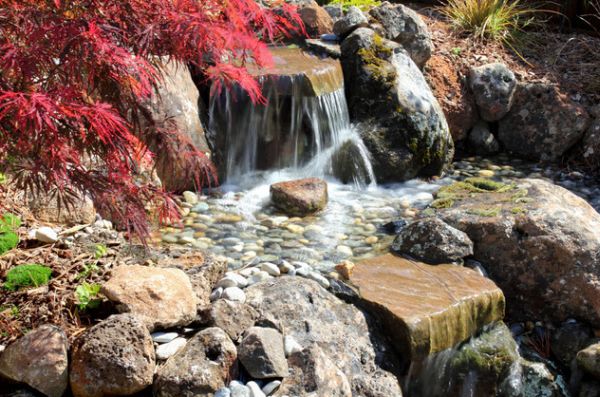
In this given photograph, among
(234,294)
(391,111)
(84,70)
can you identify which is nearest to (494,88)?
(391,111)

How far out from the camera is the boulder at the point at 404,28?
22.8ft

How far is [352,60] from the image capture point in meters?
6.38

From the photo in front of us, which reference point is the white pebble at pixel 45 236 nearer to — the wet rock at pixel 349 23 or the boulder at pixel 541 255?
the boulder at pixel 541 255

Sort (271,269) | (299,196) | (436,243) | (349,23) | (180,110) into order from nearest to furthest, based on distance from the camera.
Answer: (271,269), (436,243), (299,196), (180,110), (349,23)

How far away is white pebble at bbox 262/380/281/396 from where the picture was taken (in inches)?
112

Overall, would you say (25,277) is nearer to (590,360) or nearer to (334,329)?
(334,329)

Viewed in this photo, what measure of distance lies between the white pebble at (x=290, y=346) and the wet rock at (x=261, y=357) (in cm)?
10

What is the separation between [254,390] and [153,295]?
2.03ft

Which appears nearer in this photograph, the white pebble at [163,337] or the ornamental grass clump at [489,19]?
the white pebble at [163,337]

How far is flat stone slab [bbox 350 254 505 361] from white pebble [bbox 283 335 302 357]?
22.8 inches

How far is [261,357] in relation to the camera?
2.88 meters

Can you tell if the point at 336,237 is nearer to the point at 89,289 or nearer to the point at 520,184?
the point at 520,184

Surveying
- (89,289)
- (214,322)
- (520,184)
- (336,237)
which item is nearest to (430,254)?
(336,237)

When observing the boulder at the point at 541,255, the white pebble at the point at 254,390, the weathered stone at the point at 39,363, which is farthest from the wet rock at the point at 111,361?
the boulder at the point at 541,255
